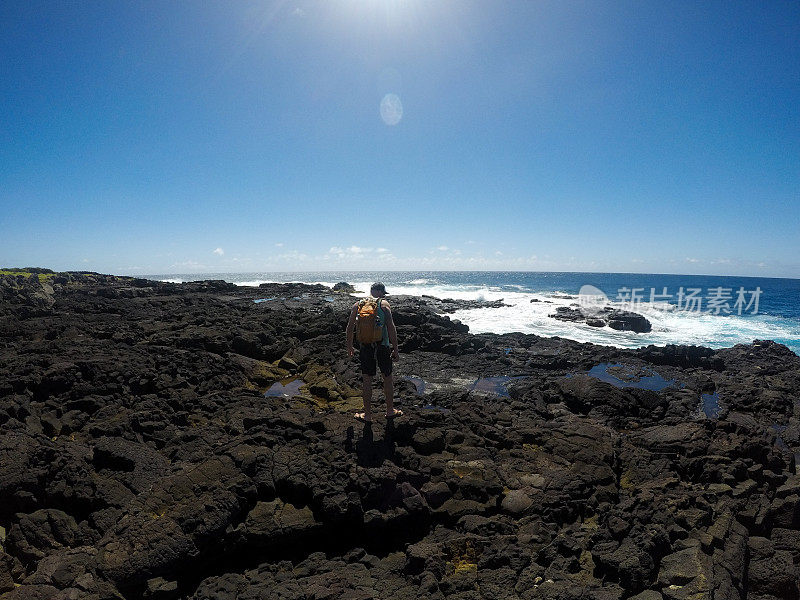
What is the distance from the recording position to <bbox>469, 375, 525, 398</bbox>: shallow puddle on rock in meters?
12.9

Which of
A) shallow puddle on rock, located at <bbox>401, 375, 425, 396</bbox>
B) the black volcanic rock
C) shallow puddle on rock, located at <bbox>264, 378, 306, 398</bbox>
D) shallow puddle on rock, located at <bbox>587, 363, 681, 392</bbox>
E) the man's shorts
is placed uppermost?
the man's shorts

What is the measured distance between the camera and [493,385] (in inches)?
536

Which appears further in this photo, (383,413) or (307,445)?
(383,413)

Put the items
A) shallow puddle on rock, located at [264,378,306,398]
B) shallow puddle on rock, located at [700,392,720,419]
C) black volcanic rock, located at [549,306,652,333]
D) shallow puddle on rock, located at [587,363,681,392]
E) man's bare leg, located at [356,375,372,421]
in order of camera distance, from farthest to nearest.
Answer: black volcanic rock, located at [549,306,652,333], shallow puddle on rock, located at [587,363,681,392], shallow puddle on rock, located at [700,392,720,419], shallow puddle on rock, located at [264,378,306,398], man's bare leg, located at [356,375,372,421]

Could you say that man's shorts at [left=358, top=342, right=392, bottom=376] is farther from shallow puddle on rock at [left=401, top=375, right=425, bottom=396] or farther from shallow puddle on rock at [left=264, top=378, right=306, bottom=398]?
shallow puddle on rock at [left=401, top=375, right=425, bottom=396]

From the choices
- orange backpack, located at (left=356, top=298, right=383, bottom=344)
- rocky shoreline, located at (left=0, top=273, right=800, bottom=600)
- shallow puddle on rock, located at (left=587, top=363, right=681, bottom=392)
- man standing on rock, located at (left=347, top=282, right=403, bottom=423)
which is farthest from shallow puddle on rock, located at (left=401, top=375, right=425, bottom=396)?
shallow puddle on rock, located at (left=587, top=363, right=681, bottom=392)

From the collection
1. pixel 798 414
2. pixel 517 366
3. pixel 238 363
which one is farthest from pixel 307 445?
pixel 798 414

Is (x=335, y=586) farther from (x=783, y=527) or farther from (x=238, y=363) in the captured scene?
(x=238, y=363)

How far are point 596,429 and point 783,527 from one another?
2707 mm

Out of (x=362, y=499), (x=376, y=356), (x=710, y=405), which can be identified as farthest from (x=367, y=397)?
(x=710, y=405)

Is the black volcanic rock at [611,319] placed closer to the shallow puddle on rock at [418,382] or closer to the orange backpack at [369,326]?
the shallow puddle on rock at [418,382]

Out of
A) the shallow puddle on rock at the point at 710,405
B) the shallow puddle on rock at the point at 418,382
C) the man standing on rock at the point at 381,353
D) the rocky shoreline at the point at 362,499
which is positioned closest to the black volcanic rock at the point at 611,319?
the shallow puddle on rock at the point at 710,405

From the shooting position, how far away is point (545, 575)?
12.8 feet

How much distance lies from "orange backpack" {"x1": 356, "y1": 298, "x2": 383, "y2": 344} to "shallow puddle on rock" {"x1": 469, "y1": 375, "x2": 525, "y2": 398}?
7.16 meters
